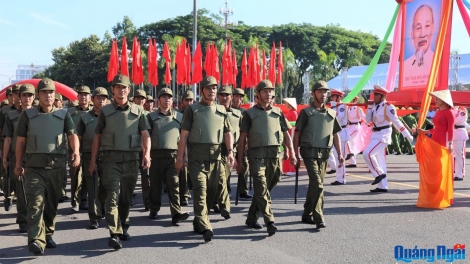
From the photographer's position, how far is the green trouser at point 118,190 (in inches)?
239

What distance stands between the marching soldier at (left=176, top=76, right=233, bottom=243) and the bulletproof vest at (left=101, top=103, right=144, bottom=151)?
1.90 ft

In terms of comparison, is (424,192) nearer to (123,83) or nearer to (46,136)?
(123,83)

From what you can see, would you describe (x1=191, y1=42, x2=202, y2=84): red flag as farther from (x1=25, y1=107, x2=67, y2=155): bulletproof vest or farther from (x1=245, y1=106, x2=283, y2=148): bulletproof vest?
(x1=25, y1=107, x2=67, y2=155): bulletproof vest

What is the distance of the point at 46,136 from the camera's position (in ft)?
19.7

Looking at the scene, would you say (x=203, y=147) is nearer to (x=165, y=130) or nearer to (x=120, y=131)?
(x=120, y=131)

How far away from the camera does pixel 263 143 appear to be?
6.69 m

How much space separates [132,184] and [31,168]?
113 cm

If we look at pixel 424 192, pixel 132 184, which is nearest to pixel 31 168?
pixel 132 184

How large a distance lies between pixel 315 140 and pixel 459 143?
639 centimetres

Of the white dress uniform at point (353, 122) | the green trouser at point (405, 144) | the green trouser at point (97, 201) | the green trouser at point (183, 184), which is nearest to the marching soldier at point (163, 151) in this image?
the green trouser at point (183, 184)

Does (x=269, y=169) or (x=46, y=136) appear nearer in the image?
(x=46, y=136)

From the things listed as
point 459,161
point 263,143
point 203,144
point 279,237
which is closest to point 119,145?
point 203,144

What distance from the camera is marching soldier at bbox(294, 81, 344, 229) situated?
6.96 m

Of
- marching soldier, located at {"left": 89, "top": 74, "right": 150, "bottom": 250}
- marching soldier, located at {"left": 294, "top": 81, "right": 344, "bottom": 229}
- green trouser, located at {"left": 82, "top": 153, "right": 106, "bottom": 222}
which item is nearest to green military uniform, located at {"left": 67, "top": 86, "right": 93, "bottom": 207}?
green trouser, located at {"left": 82, "top": 153, "right": 106, "bottom": 222}
